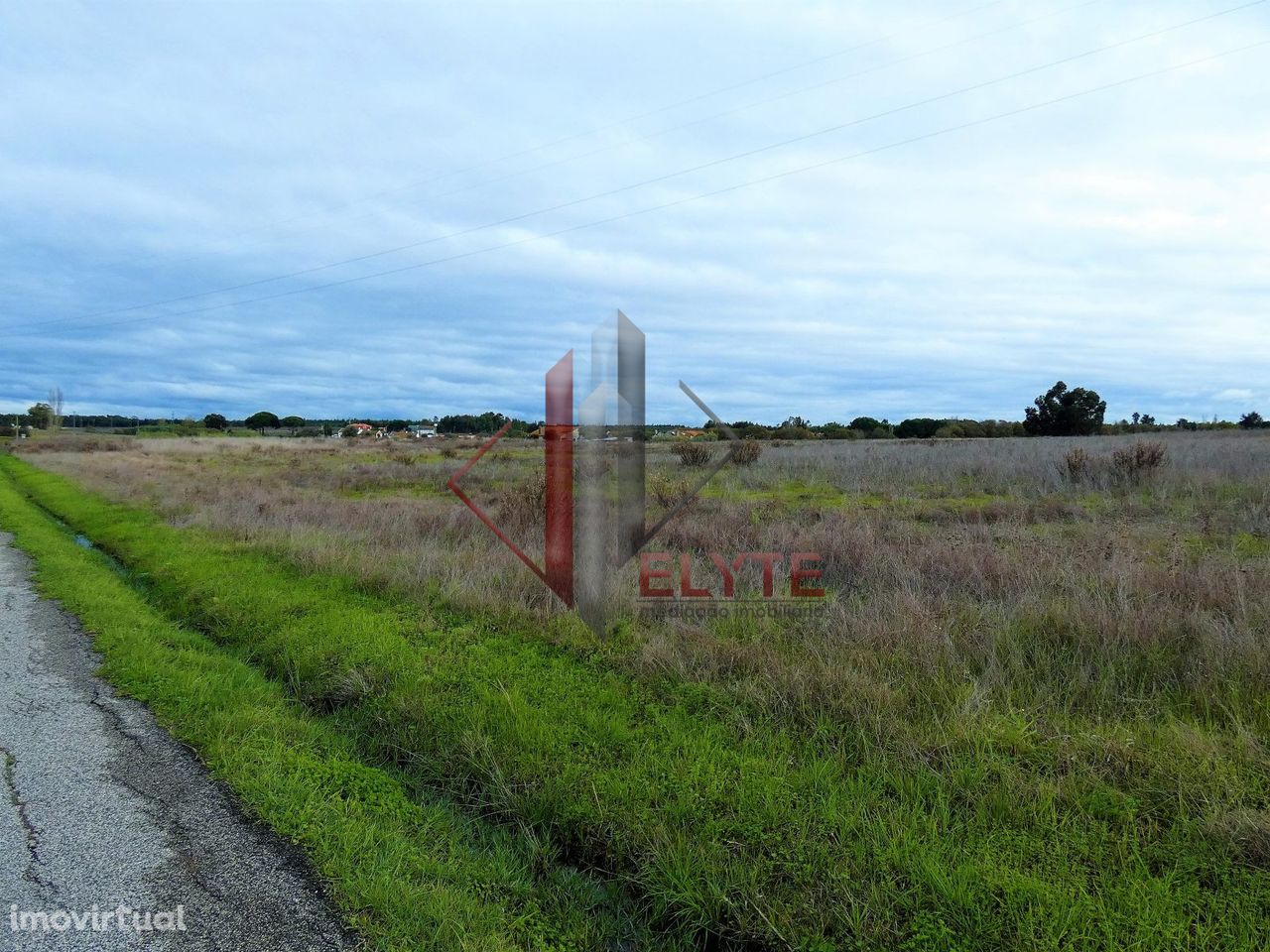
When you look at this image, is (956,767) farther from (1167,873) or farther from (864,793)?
(1167,873)

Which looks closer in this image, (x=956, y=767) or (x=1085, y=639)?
(x=956, y=767)

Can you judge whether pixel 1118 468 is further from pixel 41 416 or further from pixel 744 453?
pixel 41 416

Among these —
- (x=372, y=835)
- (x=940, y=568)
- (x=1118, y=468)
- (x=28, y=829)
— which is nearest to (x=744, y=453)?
(x=1118, y=468)

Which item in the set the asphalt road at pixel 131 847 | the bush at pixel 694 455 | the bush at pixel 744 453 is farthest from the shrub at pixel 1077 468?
the asphalt road at pixel 131 847

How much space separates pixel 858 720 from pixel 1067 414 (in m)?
43.1

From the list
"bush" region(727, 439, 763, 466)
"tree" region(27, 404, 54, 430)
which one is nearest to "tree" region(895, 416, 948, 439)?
"bush" region(727, 439, 763, 466)

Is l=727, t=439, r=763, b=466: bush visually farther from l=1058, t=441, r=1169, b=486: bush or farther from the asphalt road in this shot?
the asphalt road

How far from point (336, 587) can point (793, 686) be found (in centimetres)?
585

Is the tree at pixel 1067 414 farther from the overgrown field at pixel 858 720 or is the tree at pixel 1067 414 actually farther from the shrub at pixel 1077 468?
the overgrown field at pixel 858 720

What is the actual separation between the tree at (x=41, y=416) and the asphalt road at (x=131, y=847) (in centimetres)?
11205

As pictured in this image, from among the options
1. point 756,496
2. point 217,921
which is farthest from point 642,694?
point 756,496

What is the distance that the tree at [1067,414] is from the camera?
38.5 metres

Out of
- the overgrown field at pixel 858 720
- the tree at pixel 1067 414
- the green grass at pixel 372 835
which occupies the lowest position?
the green grass at pixel 372 835

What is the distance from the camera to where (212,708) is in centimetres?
516
